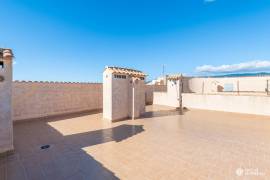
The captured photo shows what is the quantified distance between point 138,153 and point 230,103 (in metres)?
12.3

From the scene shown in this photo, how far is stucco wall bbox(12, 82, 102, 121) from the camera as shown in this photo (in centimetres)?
1059

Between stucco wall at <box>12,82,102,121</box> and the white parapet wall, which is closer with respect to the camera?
stucco wall at <box>12,82,102,121</box>

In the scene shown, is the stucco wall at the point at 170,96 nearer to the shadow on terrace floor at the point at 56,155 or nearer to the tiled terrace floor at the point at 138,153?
the tiled terrace floor at the point at 138,153

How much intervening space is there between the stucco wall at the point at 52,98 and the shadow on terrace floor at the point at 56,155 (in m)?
2.27

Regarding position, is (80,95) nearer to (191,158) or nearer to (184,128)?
(184,128)

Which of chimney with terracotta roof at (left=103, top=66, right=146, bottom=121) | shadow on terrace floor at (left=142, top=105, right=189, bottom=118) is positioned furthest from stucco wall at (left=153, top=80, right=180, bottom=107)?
chimney with terracotta roof at (left=103, top=66, right=146, bottom=121)

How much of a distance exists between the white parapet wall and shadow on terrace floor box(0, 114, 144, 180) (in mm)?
9984

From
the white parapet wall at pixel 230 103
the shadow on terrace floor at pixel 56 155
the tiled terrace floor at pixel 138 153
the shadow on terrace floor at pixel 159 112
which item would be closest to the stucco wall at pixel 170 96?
the white parapet wall at pixel 230 103

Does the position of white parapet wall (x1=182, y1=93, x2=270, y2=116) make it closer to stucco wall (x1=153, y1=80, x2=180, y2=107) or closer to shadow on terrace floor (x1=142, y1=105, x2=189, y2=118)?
stucco wall (x1=153, y1=80, x2=180, y2=107)

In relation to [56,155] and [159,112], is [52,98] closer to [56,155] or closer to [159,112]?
[56,155]

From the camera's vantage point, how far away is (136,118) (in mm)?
12062

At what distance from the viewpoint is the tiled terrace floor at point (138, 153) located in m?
4.44

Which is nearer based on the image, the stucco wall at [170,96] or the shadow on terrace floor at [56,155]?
the shadow on terrace floor at [56,155]

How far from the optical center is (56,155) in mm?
5582
